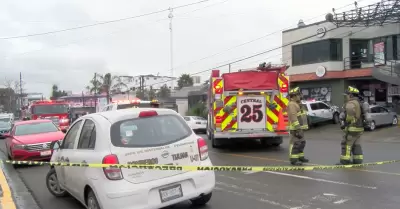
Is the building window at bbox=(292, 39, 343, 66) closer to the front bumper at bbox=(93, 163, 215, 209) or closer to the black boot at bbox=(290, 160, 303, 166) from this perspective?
the black boot at bbox=(290, 160, 303, 166)

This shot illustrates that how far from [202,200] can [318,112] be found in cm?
2160

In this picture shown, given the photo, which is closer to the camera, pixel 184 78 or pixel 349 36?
pixel 349 36

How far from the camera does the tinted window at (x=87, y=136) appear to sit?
5.98 metres

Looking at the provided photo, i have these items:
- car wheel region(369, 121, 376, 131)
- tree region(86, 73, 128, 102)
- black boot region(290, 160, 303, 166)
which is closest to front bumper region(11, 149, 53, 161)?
black boot region(290, 160, 303, 166)

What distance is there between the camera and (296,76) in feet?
106

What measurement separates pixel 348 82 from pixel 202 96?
17.9 metres

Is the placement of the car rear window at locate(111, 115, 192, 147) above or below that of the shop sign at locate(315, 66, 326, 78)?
below

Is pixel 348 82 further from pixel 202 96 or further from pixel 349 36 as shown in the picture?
pixel 202 96

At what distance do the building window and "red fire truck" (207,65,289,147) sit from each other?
18018 mm

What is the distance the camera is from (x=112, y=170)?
5395 mm

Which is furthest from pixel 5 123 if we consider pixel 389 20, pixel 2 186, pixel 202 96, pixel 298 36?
pixel 389 20

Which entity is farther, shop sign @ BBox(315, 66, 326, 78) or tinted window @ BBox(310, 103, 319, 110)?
shop sign @ BBox(315, 66, 326, 78)

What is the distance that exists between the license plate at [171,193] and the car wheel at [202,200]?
0.65m

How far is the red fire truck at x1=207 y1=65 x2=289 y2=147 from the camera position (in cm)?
1348
